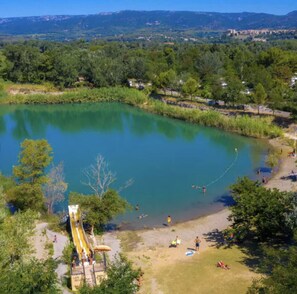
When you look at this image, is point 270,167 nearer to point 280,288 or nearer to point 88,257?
point 88,257

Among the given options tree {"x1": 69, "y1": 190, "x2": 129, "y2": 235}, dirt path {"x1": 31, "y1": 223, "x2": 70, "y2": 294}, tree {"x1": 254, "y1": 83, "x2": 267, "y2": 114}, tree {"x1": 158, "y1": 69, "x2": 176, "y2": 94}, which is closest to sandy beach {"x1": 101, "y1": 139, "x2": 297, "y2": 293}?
tree {"x1": 69, "y1": 190, "x2": 129, "y2": 235}

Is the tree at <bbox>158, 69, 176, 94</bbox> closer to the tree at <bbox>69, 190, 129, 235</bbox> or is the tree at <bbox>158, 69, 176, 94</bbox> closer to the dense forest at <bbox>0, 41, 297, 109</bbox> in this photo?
the dense forest at <bbox>0, 41, 297, 109</bbox>

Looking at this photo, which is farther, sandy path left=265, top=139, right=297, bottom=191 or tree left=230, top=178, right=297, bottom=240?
sandy path left=265, top=139, right=297, bottom=191

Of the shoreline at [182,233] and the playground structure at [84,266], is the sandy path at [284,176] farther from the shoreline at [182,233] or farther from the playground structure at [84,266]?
the playground structure at [84,266]

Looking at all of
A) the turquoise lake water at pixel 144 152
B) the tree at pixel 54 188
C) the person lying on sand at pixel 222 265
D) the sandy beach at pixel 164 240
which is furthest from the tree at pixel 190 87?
the person lying on sand at pixel 222 265

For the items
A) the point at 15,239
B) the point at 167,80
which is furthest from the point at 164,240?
the point at 167,80

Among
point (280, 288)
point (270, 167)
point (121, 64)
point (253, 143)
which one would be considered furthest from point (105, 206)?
point (121, 64)

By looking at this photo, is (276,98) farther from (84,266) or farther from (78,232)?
(84,266)
